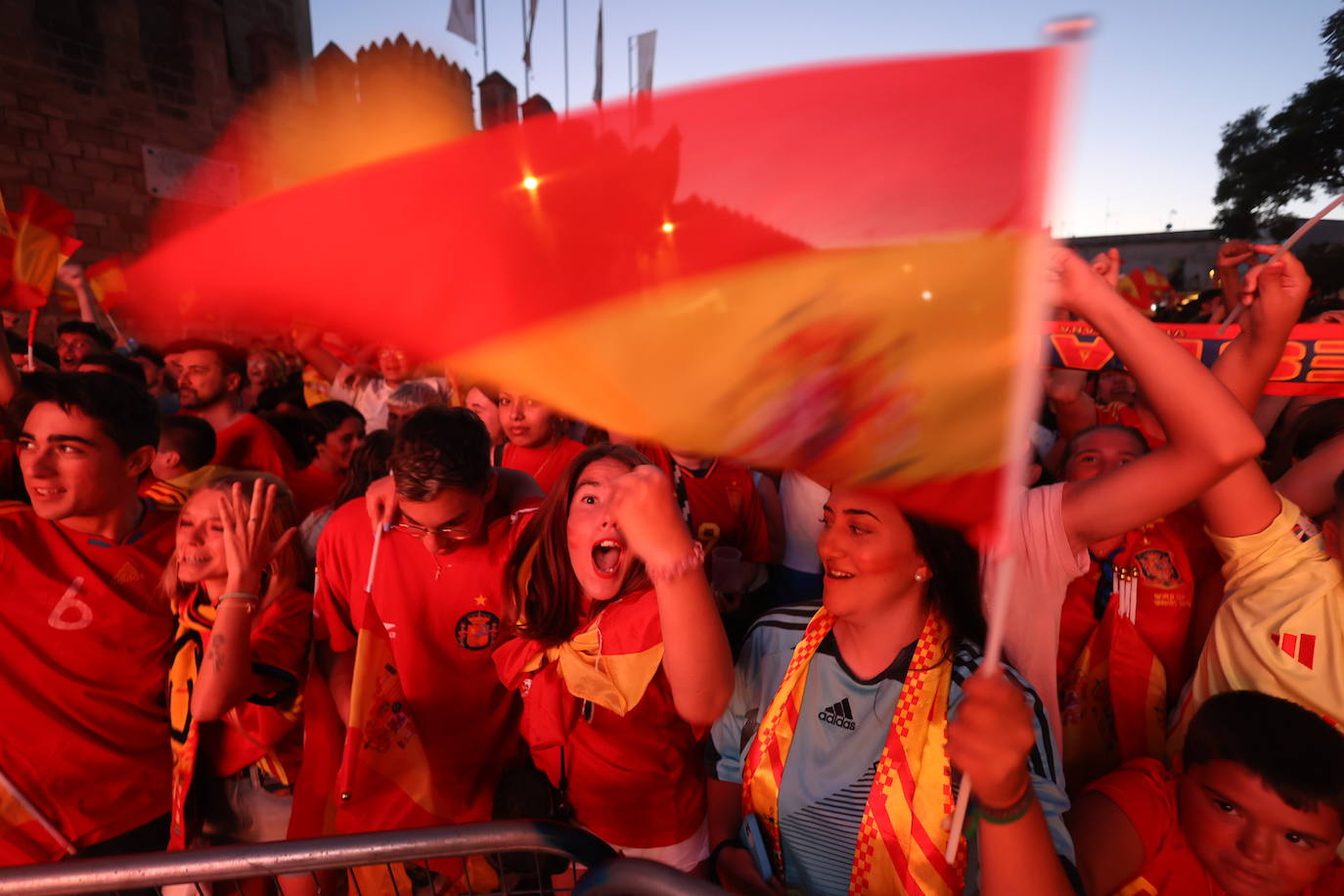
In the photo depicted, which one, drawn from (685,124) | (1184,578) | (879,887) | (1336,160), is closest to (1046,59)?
(685,124)

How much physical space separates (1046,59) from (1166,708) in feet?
6.10

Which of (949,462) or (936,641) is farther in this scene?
(936,641)

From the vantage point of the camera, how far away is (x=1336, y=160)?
8.88 m

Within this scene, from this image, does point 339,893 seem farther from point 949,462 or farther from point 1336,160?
point 1336,160

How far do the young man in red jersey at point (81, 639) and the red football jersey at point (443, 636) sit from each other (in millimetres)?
539

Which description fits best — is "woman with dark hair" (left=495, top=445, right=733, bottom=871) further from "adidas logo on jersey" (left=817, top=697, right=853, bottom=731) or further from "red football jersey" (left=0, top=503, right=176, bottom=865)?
"red football jersey" (left=0, top=503, right=176, bottom=865)

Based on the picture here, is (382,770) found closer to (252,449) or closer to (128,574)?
(128,574)

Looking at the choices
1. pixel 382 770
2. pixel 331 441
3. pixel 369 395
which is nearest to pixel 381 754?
pixel 382 770

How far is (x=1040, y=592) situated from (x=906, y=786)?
61 cm

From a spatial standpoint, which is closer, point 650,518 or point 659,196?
point 650,518

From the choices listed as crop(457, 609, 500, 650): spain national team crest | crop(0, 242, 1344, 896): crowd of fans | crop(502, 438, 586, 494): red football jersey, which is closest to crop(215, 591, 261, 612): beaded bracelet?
crop(0, 242, 1344, 896): crowd of fans

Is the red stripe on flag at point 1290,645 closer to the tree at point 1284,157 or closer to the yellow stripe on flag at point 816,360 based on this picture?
the yellow stripe on flag at point 816,360

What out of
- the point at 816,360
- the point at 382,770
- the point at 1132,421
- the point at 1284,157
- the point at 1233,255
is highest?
the point at 1284,157

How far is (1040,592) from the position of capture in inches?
66.6
